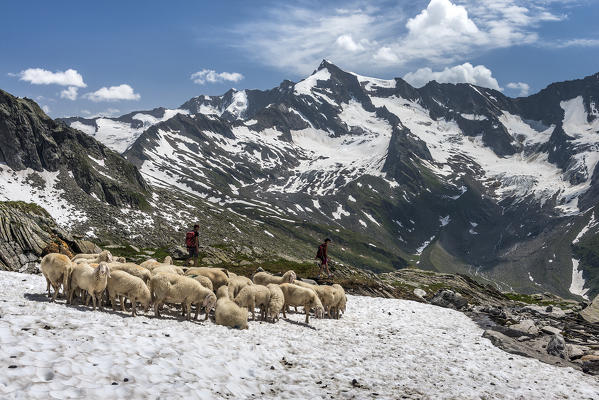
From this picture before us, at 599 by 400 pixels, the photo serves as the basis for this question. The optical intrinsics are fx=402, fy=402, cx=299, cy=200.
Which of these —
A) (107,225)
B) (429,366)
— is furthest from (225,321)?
(107,225)

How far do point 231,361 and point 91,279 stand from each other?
8.44m

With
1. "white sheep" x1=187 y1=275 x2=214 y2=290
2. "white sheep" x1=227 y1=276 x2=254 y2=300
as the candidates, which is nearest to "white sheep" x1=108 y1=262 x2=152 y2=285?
"white sheep" x1=187 y1=275 x2=214 y2=290

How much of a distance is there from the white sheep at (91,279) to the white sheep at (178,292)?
2.41 m

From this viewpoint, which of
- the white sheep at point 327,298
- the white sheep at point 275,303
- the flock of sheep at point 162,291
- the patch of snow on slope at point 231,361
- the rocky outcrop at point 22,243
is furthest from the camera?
the rocky outcrop at point 22,243

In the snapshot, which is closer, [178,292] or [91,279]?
[91,279]

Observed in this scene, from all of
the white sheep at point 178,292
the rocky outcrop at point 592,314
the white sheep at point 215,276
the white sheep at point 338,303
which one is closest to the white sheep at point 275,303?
the white sheep at point 178,292

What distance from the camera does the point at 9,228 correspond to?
3136 cm

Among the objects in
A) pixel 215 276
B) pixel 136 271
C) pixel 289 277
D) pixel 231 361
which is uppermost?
pixel 289 277

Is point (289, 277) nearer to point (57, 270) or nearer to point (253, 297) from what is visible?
point (253, 297)

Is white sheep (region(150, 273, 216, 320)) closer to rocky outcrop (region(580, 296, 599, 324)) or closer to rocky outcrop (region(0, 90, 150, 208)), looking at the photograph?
rocky outcrop (region(580, 296, 599, 324))

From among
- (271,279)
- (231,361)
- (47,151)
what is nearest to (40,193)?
(47,151)

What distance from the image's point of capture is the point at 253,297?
74.4 feet

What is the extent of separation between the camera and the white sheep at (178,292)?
20.2 meters

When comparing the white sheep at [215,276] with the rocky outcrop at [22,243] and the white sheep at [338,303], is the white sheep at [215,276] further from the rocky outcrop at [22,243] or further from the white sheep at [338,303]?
the rocky outcrop at [22,243]
